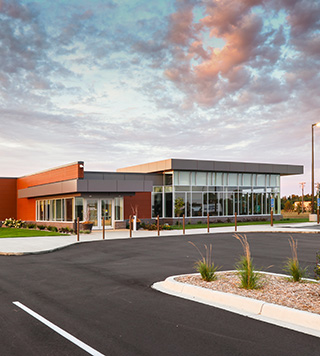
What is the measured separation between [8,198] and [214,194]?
71.9ft

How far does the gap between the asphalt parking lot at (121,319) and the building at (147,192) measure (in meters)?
16.4

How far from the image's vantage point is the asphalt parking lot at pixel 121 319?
5566 mm

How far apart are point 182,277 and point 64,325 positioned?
4.11 m

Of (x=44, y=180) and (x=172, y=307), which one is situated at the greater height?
(x=44, y=180)

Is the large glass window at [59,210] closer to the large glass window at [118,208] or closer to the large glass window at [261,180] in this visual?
the large glass window at [118,208]

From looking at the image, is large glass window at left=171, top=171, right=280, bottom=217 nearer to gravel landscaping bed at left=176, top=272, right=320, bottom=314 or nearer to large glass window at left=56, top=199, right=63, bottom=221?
large glass window at left=56, top=199, right=63, bottom=221

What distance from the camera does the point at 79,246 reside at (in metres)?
19.6

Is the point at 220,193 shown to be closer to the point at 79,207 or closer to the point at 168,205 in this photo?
the point at 168,205

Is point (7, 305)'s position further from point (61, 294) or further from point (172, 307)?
point (172, 307)

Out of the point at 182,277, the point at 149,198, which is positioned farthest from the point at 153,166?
the point at 182,277

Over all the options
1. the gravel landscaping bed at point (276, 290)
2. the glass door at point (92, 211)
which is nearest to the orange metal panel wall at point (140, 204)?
the glass door at point (92, 211)

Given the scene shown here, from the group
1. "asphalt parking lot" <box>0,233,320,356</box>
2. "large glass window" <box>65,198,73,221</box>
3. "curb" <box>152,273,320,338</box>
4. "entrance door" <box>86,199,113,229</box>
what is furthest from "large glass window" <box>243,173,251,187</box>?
"curb" <box>152,273,320,338</box>

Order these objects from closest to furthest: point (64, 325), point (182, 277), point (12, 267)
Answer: point (64, 325)
point (182, 277)
point (12, 267)

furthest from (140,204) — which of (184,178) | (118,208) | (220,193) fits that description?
(220,193)
